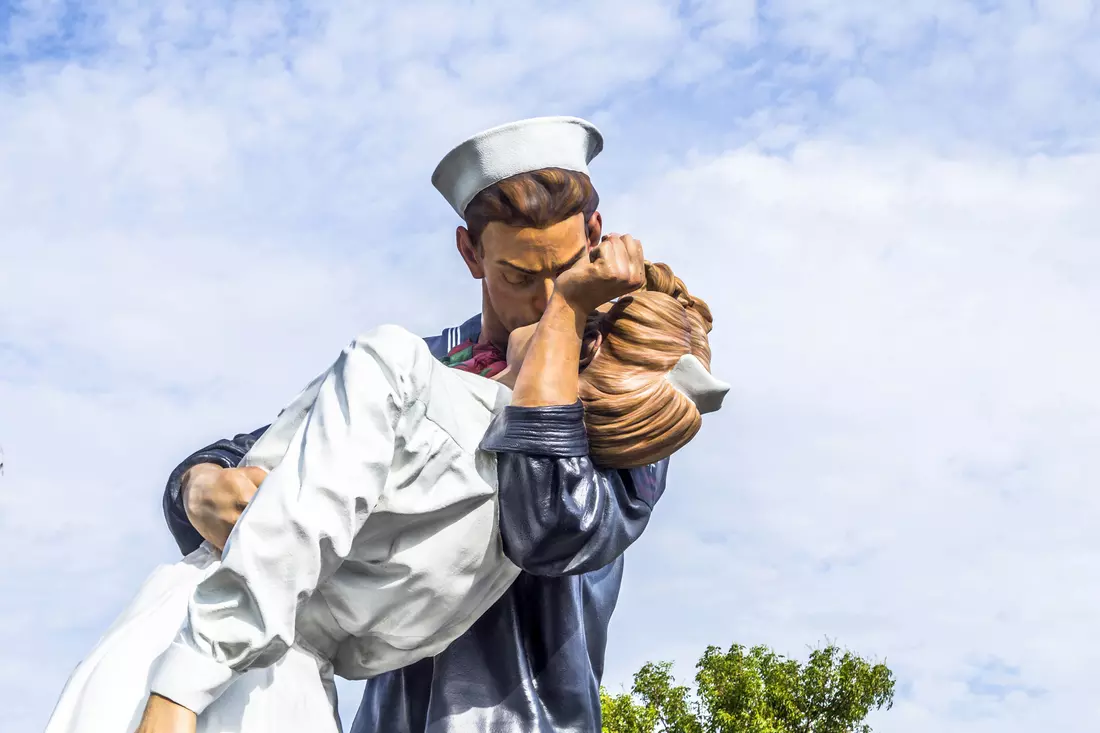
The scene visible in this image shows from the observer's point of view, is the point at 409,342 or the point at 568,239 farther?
the point at 568,239

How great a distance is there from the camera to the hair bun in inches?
134

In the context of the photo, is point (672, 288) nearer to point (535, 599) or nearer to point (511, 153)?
point (511, 153)

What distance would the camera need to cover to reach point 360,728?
3.63 m

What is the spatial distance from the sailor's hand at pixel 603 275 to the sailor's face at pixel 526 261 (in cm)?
22

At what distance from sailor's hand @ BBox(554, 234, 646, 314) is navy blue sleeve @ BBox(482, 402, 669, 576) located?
240 millimetres

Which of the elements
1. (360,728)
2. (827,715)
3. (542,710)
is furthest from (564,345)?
(827,715)

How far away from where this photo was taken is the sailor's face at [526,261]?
11.0 ft

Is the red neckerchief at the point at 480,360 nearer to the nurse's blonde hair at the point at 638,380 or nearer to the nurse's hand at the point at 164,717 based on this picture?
the nurse's blonde hair at the point at 638,380

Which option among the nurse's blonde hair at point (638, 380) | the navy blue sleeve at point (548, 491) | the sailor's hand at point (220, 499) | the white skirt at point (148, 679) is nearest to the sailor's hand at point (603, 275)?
the nurse's blonde hair at point (638, 380)

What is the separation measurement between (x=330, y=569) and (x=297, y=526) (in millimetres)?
149

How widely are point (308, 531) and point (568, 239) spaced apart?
1052 mm

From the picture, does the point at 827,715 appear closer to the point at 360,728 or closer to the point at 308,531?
the point at 360,728

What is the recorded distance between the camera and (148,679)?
2.79m

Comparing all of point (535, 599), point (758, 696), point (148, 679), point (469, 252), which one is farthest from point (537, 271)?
point (758, 696)
